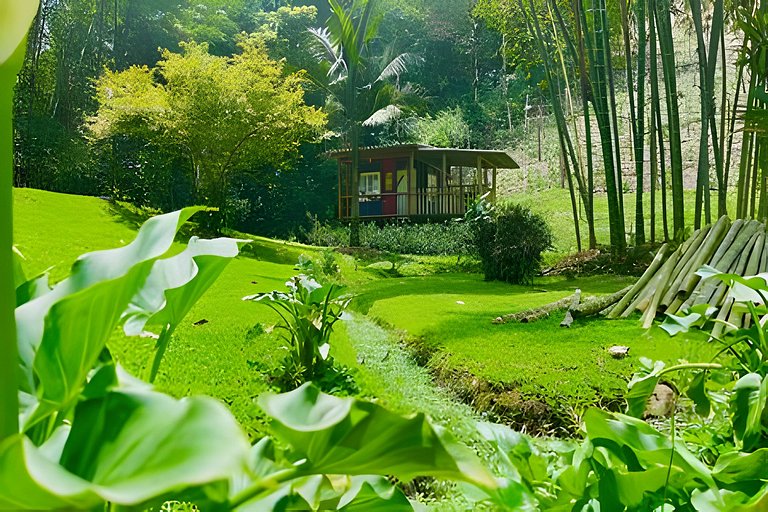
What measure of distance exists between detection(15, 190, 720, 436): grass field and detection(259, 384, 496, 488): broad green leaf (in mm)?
1534

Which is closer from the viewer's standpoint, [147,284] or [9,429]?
[9,429]

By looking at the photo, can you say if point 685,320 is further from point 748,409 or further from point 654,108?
point 654,108

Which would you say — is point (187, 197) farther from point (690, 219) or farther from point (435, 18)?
point (690, 219)

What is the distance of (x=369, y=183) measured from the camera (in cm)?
293

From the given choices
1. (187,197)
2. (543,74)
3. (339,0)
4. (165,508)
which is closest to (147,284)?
(165,508)

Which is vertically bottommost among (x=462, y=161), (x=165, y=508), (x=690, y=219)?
(x=165, y=508)

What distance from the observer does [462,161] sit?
3.20 m

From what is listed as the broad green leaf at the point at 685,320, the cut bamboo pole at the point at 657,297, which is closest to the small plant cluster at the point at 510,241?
the cut bamboo pole at the point at 657,297

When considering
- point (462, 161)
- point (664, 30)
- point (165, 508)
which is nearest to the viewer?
point (165, 508)

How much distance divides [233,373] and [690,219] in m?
1.79

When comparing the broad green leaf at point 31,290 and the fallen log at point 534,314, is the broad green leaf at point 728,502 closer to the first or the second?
the broad green leaf at point 31,290

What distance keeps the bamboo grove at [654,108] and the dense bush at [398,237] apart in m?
0.52

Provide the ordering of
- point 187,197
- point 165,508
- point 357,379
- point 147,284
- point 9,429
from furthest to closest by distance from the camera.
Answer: point 187,197
point 357,379
point 165,508
point 147,284
point 9,429

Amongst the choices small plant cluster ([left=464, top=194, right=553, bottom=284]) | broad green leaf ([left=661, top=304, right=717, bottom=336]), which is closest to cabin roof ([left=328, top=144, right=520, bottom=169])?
small plant cluster ([left=464, top=194, right=553, bottom=284])
